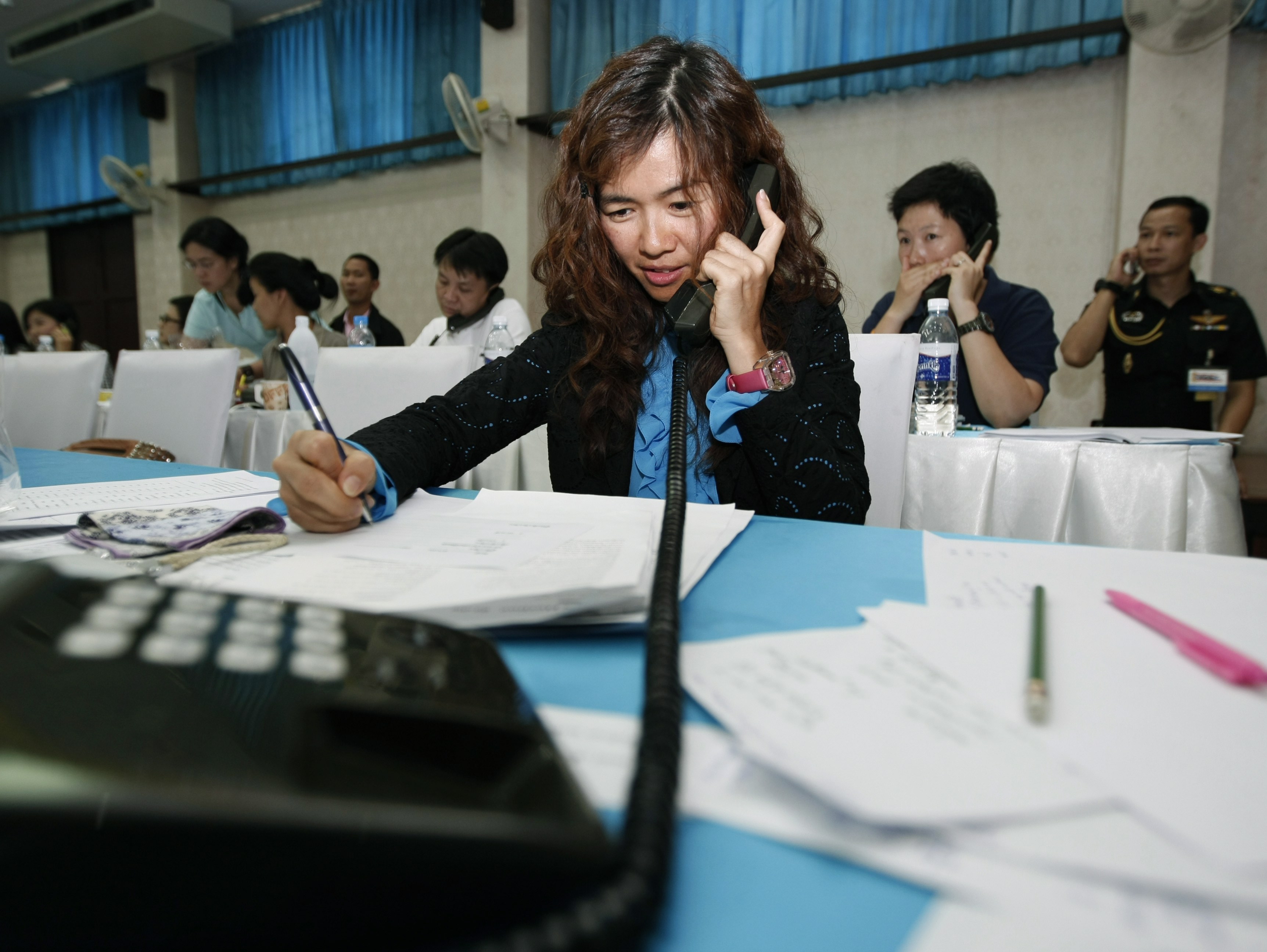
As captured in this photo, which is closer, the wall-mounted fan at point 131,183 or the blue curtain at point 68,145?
the wall-mounted fan at point 131,183

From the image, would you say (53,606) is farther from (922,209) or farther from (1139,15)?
(1139,15)

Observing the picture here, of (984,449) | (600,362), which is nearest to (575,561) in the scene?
(600,362)

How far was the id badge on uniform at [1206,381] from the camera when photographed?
2.52 metres

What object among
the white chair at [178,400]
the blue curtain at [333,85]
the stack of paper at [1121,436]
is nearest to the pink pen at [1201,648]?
the stack of paper at [1121,436]

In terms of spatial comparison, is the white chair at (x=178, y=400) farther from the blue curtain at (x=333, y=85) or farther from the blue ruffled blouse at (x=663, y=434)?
the blue curtain at (x=333, y=85)

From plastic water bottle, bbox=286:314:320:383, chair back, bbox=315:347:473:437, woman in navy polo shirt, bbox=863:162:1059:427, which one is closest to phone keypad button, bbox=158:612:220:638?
chair back, bbox=315:347:473:437

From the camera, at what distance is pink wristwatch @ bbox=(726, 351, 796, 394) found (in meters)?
0.84

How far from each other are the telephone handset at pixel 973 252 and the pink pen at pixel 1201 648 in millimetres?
1884

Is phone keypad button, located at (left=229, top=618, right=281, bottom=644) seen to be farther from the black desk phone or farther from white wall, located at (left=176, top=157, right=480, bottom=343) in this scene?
white wall, located at (left=176, top=157, right=480, bottom=343)

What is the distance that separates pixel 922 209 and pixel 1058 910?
2314 mm

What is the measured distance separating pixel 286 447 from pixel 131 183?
17.2 ft

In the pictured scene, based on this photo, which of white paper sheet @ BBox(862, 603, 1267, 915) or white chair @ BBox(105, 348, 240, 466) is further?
white chair @ BBox(105, 348, 240, 466)

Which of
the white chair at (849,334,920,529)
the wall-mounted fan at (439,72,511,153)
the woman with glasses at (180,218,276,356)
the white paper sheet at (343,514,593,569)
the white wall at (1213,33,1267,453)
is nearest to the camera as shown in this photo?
the white paper sheet at (343,514,593,569)

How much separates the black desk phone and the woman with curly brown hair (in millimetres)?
534
